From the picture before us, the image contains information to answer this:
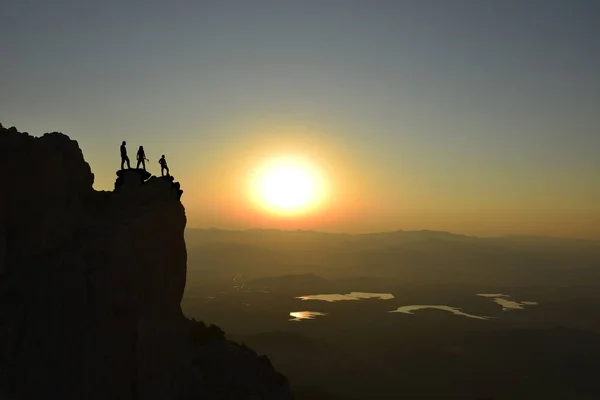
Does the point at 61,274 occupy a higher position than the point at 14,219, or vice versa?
the point at 14,219

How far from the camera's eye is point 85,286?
25.4m

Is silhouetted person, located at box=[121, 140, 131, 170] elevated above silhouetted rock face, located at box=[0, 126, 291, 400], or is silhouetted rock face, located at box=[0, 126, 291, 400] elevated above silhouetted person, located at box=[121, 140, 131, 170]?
silhouetted person, located at box=[121, 140, 131, 170]

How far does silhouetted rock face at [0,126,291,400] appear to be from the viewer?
78.8ft

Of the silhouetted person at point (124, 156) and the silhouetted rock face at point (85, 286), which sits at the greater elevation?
the silhouetted person at point (124, 156)

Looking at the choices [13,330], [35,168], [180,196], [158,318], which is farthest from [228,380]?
[35,168]

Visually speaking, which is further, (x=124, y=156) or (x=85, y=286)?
(x=124, y=156)

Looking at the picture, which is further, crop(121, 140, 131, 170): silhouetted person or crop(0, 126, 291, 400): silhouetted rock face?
crop(121, 140, 131, 170): silhouetted person

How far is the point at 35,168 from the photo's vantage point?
2723cm

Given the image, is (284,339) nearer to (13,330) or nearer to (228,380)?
(228,380)

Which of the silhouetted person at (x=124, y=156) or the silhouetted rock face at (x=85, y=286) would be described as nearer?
the silhouetted rock face at (x=85, y=286)

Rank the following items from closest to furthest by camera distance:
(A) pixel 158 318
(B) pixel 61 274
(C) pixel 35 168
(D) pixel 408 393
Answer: (B) pixel 61 274 < (C) pixel 35 168 < (A) pixel 158 318 < (D) pixel 408 393

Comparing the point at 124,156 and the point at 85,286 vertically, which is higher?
the point at 124,156

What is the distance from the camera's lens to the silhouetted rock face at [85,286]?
945 inches

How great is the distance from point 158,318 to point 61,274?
7.95m
